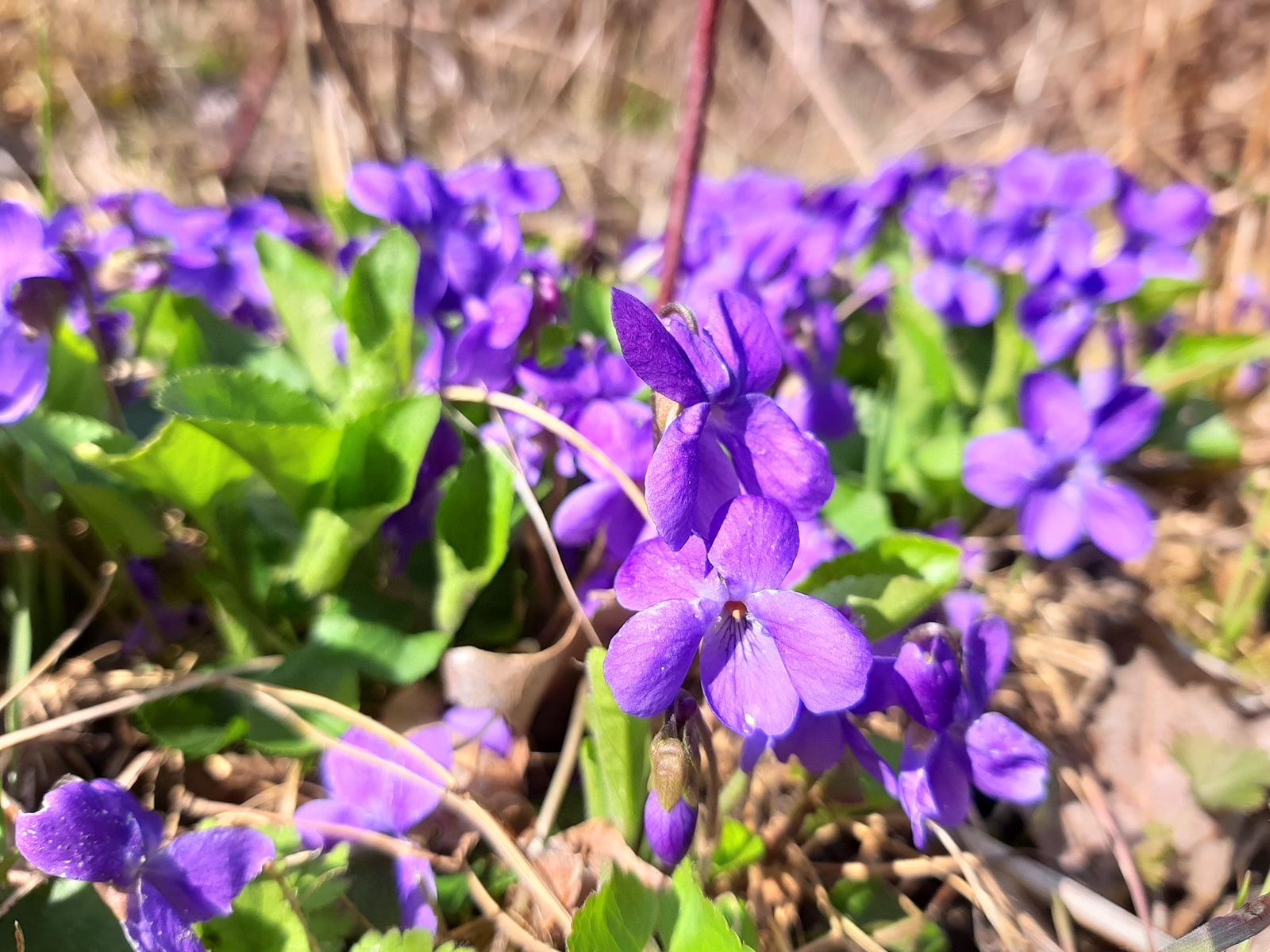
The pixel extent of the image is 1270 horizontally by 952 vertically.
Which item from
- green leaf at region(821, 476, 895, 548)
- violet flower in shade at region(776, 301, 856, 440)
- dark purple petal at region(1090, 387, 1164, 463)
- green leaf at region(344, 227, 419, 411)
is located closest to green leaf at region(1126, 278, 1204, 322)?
dark purple petal at region(1090, 387, 1164, 463)

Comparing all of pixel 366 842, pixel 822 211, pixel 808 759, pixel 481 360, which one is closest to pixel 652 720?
pixel 808 759

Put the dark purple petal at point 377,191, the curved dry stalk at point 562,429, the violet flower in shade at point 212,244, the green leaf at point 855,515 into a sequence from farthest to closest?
1. the violet flower in shade at point 212,244
2. the green leaf at point 855,515
3. the dark purple petal at point 377,191
4. the curved dry stalk at point 562,429

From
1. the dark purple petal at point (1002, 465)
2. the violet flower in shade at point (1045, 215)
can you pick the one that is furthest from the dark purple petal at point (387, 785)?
the violet flower in shade at point (1045, 215)

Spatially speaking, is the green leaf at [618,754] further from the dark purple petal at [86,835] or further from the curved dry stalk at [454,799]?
the dark purple petal at [86,835]

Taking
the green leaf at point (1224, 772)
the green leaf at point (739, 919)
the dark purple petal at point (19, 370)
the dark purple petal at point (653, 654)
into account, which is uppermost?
the dark purple petal at point (19, 370)

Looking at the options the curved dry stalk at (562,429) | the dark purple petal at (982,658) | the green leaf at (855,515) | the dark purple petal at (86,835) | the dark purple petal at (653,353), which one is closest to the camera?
the dark purple petal at (653,353)

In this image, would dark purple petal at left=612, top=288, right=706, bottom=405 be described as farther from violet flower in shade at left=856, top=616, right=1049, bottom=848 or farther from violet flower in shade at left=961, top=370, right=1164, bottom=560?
violet flower in shade at left=961, top=370, right=1164, bottom=560

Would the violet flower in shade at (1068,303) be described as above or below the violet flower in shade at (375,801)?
above
